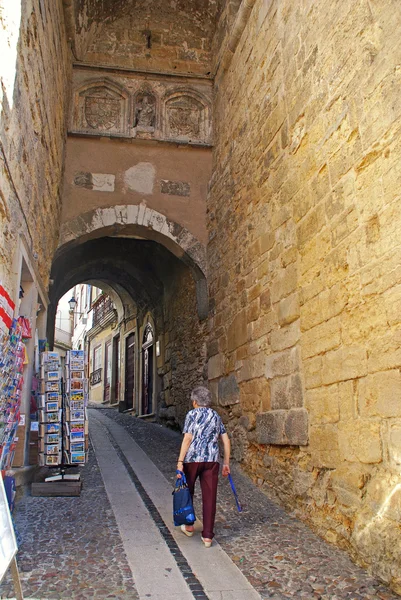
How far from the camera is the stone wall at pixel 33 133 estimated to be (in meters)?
3.24

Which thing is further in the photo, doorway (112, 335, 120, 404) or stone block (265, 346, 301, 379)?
doorway (112, 335, 120, 404)

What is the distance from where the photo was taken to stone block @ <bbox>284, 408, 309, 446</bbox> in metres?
3.75

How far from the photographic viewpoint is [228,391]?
569 centimetres

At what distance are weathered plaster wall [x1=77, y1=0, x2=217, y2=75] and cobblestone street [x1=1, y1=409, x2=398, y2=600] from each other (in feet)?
19.3

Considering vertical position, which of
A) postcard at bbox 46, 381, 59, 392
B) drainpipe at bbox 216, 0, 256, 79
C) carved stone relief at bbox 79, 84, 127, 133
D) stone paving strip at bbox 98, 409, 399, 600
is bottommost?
stone paving strip at bbox 98, 409, 399, 600

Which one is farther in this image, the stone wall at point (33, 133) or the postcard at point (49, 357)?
the postcard at point (49, 357)

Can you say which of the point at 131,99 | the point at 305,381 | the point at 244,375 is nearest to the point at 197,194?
the point at 131,99

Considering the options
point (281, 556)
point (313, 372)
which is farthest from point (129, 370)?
point (281, 556)

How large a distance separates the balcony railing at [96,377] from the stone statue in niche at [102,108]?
12.9 metres

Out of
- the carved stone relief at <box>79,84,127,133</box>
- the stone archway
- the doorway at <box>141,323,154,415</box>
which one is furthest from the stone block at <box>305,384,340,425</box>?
the doorway at <box>141,323,154,415</box>

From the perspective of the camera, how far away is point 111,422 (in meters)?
10.4

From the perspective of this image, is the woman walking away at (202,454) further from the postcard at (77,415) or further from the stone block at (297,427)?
the postcard at (77,415)

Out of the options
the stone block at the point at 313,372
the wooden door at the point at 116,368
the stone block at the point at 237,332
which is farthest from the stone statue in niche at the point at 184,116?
the wooden door at the point at 116,368

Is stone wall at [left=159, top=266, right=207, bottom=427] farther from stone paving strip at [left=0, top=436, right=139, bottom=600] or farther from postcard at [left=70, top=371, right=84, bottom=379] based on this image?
stone paving strip at [left=0, top=436, right=139, bottom=600]
